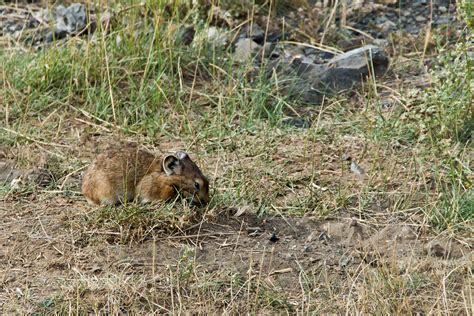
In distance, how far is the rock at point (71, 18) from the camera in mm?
9570

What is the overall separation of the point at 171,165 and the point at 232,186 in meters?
0.64

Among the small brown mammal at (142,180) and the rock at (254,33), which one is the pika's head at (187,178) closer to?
the small brown mammal at (142,180)

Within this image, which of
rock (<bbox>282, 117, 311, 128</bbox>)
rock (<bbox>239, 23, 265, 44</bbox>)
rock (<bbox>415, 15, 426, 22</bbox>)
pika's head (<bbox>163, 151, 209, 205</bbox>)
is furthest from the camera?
rock (<bbox>415, 15, 426, 22</bbox>)

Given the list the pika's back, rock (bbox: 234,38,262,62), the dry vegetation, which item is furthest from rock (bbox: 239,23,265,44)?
the pika's back

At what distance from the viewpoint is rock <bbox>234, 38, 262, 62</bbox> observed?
8945 millimetres

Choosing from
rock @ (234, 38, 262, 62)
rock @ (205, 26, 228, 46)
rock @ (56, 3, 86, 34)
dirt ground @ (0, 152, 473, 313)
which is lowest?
rock @ (56, 3, 86, 34)

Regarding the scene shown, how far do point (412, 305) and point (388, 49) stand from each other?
→ 162 inches

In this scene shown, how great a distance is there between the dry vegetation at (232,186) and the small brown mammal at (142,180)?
0.11 m

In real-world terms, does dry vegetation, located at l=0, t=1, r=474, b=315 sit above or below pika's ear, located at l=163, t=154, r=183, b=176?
below

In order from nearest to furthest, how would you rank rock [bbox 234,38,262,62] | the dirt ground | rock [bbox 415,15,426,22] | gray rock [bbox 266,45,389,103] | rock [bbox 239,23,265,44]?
the dirt ground → gray rock [bbox 266,45,389,103] → rock [bbox 234,38,262,62] → rock [bbox 239,23,265,44] → rock [bbox 415,15,426,22]

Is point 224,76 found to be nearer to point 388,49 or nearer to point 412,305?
point 388,49

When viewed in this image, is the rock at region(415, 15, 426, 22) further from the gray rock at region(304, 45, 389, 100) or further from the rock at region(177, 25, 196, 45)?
the rock at region(177, 25, 196, 45)

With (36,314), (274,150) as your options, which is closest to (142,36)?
(274,150)

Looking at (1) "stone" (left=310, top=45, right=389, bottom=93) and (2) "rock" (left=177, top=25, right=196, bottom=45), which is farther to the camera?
(2) "rock" (left=177, top=25, right=196, bottom=45)
